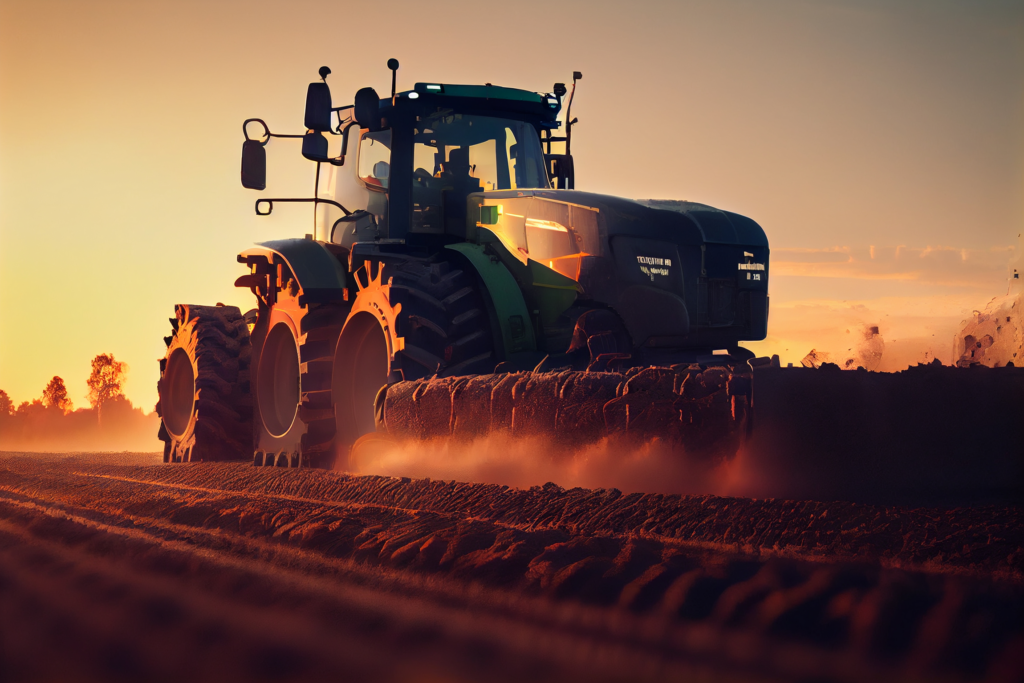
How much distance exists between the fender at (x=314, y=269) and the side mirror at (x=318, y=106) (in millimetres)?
1188

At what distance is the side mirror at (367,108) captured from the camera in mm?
7762

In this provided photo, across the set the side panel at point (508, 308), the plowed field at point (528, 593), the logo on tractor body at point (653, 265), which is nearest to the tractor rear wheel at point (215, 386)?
the side panel at point (508, 308)

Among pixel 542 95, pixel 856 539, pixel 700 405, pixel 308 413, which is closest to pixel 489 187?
pixel 542 95

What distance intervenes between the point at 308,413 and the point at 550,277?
255cm

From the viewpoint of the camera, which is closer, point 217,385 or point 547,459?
point 547,459

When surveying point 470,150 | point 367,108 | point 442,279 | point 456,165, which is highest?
point 367,108

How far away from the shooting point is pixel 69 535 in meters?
4.36

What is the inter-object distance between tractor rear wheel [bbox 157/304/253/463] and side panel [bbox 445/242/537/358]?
12.3 ft

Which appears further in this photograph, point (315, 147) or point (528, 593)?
point (315, 147)

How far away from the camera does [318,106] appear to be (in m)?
7.78

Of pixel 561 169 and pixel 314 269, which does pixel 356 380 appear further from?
pixel 561 169

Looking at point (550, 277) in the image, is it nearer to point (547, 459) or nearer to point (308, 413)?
point (547, 459)

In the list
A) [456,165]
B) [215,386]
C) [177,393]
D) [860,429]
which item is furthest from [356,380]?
[860,429]

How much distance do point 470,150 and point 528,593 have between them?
19.0 ft
